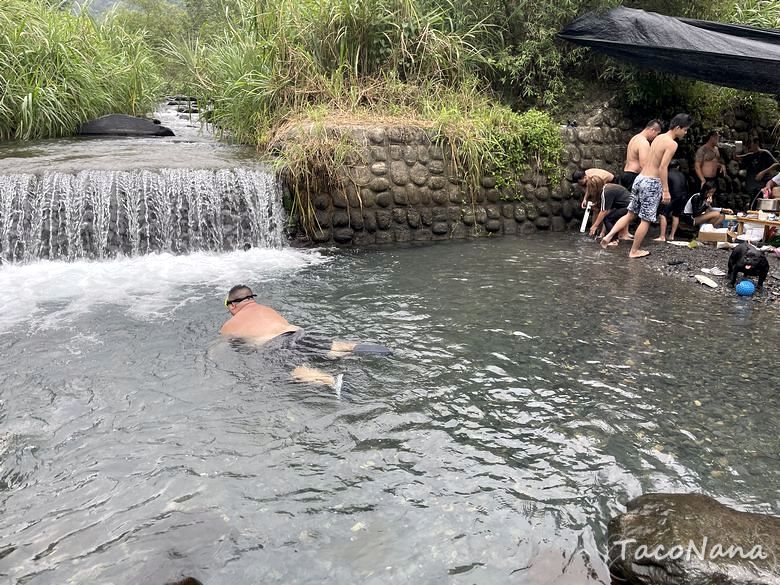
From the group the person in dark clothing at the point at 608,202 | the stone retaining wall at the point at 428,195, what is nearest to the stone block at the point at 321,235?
the stone retaining wall at the point at 428,195

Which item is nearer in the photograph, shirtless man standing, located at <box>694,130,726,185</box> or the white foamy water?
the white foamy water

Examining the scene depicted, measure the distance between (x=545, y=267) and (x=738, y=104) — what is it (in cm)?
675

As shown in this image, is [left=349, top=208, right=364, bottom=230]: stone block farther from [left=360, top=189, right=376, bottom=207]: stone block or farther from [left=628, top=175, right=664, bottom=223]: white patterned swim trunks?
[left=628, top=175, right=664, bottom=223]: white patterned swim trunks

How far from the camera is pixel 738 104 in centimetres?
1124

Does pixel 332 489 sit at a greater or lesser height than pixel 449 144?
lesser

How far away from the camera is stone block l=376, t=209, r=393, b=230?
853 centimetres

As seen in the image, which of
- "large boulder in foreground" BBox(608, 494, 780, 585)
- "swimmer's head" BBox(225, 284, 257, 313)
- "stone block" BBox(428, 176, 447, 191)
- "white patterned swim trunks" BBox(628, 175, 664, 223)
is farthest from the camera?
"stone block" BBox(428, 176, 447, 191)

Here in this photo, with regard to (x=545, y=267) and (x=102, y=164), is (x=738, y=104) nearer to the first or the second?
(x=545, y=267)

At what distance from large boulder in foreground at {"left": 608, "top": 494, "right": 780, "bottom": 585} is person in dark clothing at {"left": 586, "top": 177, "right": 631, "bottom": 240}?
650cm

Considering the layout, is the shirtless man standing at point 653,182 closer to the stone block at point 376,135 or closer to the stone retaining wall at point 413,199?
the stone retaining wall at point 413,199

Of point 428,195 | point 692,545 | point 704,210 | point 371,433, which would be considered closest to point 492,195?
point 428,195

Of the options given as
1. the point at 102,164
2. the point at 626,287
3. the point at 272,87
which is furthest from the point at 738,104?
the point at 102,164

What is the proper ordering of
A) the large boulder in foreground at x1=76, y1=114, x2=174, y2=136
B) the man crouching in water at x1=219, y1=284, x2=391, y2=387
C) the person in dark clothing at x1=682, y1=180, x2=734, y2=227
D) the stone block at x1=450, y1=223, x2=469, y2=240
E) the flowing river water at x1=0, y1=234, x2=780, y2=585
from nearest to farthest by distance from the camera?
the flowing river water at x1=0, y1=234, x2=780, y2=585 < the man crouching in water at x1=219, y1=284, x2=391, y2=387 < the stone block at x1=450, y1=223, x2=469, y2=240 < the person in dark clothing at x1=682, y1=180, x2=734, y2=227 < the large boulder in foreground at x1=76, y1=114, x2=174, y2=136

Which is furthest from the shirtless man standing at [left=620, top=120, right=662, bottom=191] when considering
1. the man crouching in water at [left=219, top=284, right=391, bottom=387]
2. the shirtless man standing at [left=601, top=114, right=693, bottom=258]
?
the man crouching in water at [left=219, top=284, right=391, bottom=387]
